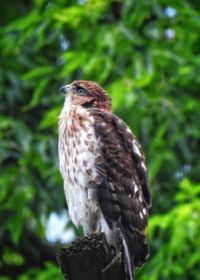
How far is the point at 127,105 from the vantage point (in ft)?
30.5

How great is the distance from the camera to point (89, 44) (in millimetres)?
10125

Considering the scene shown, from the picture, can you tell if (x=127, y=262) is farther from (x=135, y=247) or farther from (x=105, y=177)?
(x=105, y=177)

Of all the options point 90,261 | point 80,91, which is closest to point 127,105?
point 80,91

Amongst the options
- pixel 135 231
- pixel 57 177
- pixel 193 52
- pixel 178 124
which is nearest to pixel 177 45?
pixel 193 52

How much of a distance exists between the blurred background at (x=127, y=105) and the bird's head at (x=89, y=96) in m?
1.67

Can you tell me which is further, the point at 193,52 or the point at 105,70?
the point at 193,52

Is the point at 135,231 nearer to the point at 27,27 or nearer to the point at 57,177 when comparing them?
the point at 57,177

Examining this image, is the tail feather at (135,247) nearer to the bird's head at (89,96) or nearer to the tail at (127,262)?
the tail at (127,262)

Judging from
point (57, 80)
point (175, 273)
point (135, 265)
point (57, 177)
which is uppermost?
point (57, 80)

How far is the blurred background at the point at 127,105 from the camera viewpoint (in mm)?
9572

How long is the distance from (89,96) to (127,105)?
5.91ft

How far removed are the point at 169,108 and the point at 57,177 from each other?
0.96 metres

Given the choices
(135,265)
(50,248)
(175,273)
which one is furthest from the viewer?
(50,248)

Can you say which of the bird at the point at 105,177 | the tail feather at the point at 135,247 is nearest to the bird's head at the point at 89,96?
the bird at the point at 105,177
